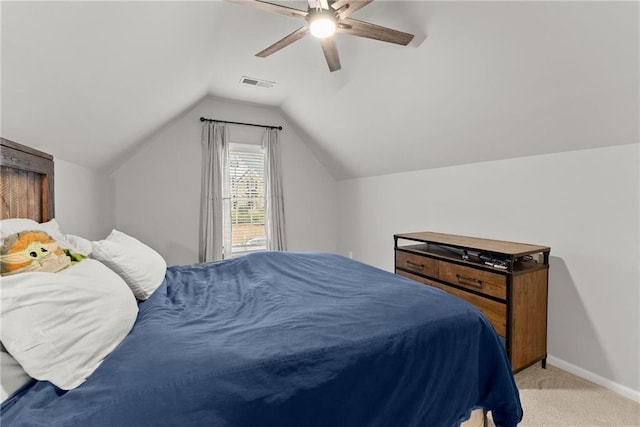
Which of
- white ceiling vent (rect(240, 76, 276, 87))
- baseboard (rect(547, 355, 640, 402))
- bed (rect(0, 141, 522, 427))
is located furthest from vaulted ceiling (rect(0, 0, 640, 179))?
baseboard (rect(547, 355, 640, 402))

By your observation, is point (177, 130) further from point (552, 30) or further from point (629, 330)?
point (629, 330)

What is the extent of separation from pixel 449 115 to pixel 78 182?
320cm

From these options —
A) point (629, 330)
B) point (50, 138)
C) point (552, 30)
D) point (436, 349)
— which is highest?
point (552, 30)

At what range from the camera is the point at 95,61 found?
63.9 inches

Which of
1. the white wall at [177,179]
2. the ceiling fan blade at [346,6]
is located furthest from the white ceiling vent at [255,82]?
the ceiling fan blade at [346,6]

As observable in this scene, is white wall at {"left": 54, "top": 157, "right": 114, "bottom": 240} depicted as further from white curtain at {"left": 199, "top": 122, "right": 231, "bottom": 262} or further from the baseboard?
the baseboard

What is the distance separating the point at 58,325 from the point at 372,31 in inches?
82.1

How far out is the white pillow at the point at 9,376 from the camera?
813 mm

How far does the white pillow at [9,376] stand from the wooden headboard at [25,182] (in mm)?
1018

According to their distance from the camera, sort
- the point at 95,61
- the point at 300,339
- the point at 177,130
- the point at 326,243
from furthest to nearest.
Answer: the point at 326,243
the point at 177,130
the point at 95,61
the point at 300,339

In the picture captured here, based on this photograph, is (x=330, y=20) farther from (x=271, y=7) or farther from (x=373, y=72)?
(x=373, y=72)

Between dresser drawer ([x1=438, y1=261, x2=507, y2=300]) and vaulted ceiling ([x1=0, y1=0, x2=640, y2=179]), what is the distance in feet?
3.53

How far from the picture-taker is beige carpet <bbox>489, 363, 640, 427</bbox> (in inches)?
69.0

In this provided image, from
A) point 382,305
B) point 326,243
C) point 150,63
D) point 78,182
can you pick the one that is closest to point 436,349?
point 382,305
